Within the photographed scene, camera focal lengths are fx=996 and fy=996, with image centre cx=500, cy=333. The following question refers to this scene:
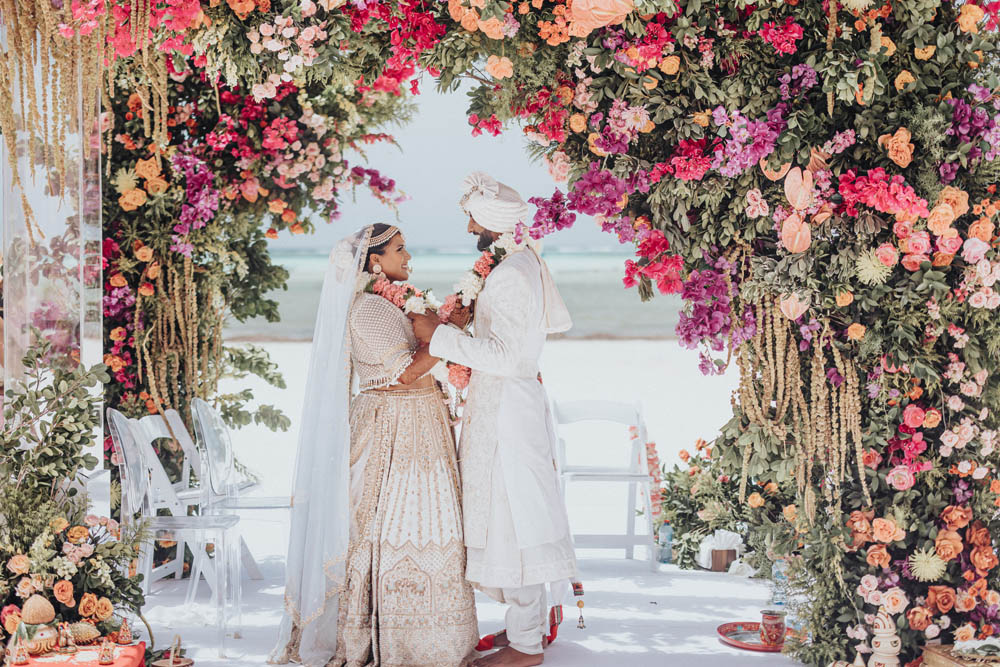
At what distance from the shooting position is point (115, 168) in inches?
212

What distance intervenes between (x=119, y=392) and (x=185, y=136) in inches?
57.7

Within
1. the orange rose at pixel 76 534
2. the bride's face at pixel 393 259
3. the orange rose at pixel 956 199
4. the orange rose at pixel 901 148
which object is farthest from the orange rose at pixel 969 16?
the orange rose at pixel 76 534

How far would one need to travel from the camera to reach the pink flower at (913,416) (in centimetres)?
377

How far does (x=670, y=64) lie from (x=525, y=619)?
91.5 inches

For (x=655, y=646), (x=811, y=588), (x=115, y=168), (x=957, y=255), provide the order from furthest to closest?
1. (x=115, y=168)
2. (x=655, y=646)
3. (x=811, y=588)
4. (x=957, y=255)

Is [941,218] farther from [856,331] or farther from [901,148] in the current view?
[856,331]

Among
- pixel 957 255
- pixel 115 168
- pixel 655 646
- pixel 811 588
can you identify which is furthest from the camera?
pixel 115 168

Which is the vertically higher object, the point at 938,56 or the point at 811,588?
the point at 938,56

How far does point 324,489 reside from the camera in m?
4.16

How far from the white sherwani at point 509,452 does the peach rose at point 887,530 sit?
1.22 meters


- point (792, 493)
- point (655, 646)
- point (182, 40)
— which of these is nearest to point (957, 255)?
point (792, 493)

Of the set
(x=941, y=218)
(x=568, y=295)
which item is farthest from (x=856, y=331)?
(x=568, y=295)

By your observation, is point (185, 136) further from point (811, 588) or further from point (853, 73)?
point (811, 588)

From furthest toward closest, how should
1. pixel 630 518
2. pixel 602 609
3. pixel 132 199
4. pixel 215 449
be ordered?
pixel 630 518 → pixel 132 199 → pixel 602 609 → pixel 215 449
